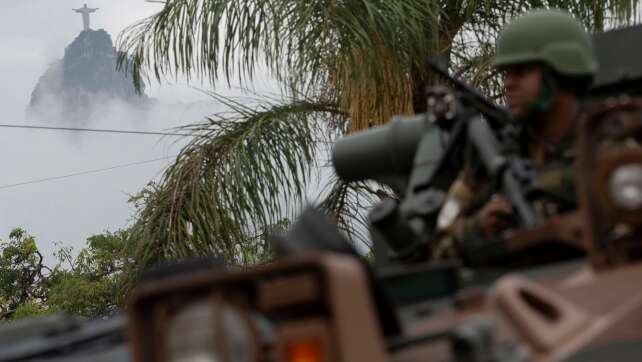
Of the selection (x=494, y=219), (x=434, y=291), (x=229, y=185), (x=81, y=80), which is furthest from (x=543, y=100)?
(x=81, y=80)

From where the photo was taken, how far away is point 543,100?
5.32m

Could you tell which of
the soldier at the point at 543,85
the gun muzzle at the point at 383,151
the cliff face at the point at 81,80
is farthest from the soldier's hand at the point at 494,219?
the cliff face at the point at 81,80

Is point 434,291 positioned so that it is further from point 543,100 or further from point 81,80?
point 81,80

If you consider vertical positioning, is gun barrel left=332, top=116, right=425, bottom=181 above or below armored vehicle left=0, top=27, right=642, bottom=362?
above

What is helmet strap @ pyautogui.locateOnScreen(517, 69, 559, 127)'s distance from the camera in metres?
5.32

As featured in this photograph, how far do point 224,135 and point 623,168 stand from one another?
10.4m

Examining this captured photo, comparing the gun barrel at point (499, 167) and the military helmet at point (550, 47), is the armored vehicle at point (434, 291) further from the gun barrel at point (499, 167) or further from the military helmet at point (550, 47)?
the military helmet at point (550, 47)

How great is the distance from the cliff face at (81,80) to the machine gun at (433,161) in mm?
149325

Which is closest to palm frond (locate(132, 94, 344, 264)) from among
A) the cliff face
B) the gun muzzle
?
the gun muzzle

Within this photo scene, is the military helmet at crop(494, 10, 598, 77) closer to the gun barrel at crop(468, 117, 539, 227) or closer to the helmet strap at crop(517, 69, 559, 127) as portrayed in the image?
the helmet strap at crop(517, 69, 559, 127)

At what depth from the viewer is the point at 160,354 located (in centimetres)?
281

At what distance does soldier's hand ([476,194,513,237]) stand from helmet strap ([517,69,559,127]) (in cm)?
61

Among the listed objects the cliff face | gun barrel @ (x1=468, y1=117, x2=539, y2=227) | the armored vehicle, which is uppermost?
the cliff face

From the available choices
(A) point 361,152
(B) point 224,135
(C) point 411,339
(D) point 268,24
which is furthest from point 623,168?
(B) point 224,135
